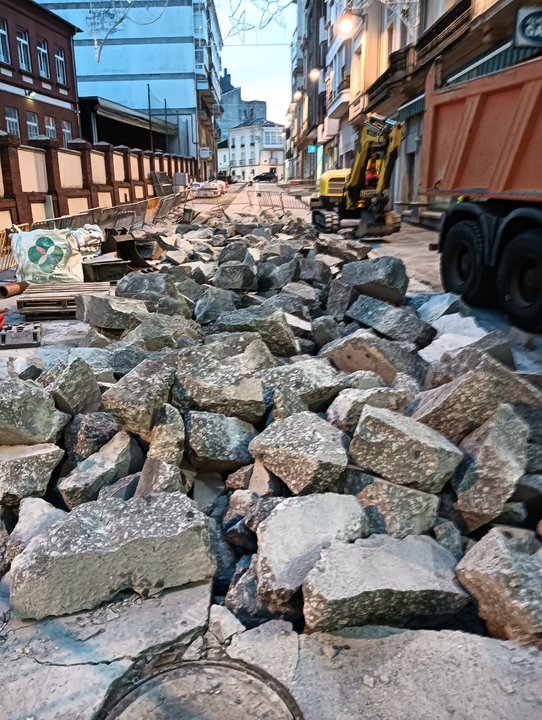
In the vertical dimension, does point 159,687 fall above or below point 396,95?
below

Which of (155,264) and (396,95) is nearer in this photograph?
(155,264)

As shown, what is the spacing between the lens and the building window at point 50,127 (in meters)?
28.0

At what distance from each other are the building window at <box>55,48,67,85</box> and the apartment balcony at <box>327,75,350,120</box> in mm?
14863

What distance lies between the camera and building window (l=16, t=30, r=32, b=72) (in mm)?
25539

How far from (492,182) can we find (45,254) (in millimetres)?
6735

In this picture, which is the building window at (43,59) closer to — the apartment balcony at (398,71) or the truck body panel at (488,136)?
the apartment balcony at (398,71)

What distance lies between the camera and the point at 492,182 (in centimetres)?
615

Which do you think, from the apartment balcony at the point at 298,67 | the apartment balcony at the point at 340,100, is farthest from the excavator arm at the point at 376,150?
the apartment balcony at the point at 298,67

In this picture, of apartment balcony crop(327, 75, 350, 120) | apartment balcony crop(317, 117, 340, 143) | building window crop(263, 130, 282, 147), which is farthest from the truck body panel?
building window crop(263, 130, 282, 147)

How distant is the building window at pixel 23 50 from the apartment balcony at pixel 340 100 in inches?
611

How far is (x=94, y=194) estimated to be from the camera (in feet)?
68.1

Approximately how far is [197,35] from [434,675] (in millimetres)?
66058

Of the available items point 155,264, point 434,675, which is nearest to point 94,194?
point 155,264

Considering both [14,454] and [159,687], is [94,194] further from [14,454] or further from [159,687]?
[159,687]
